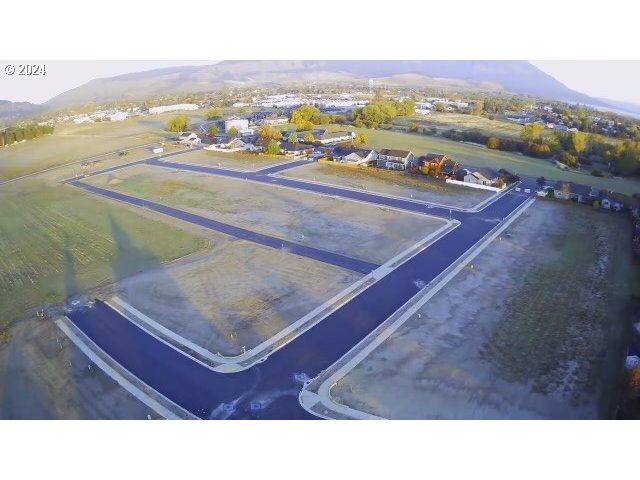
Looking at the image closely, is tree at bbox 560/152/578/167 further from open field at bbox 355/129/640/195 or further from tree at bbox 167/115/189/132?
tree at bbox 167/115/189/132

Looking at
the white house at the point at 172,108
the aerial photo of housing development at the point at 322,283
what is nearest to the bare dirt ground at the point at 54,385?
the aerial photo of housing development at the point at 322,283

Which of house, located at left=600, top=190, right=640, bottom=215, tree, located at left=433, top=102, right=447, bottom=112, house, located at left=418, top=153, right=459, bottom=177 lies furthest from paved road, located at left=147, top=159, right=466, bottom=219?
tree, located at left=433, top=102, right=447, bottom=112

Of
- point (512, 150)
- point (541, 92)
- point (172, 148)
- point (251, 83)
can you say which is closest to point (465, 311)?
point (512, 150)

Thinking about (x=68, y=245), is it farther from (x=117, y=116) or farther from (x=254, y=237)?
(x=117, y=116)

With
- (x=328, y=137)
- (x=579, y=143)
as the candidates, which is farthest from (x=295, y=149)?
(x=579, y=143)

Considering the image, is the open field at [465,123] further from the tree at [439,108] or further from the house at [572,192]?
the house at [572,192]

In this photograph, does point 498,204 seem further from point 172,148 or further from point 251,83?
point 251,83
